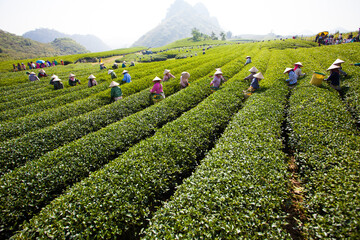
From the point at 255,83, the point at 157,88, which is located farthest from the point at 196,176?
the point at 255,83

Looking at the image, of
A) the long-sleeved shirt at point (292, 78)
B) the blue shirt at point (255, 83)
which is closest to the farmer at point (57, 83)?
the blue shirt at point (255, 83)

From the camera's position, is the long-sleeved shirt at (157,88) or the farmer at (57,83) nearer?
the long-sleeved shirt at (157,88)

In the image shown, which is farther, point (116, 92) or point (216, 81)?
point (116, 92)

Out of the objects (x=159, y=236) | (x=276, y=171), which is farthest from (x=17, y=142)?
(x=276, y=171)

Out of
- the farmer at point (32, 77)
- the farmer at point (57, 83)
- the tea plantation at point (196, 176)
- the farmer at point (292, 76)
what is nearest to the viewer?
the tea plantation at point (196, 176)

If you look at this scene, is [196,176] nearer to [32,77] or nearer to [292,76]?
[292,76]

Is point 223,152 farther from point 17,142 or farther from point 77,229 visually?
point 17,142

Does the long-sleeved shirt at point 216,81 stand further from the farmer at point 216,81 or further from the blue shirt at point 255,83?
the blue shirt at point 255,83

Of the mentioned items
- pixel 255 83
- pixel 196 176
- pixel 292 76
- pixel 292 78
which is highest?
pixel 292 76

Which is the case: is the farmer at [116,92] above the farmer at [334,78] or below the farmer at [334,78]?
below

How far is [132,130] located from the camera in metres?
8.98

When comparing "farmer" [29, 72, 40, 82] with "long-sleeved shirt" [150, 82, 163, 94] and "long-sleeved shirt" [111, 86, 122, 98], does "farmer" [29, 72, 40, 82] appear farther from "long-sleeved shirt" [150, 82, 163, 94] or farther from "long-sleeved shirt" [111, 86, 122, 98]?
"long-sleeved shirt" [150, 82, 163, 94]

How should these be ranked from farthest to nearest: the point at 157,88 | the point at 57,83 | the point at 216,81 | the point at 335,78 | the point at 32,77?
the point at 32,77 → the point at 57,83 → the point at 216,81 → the point at 157,88 → the point at 335,78

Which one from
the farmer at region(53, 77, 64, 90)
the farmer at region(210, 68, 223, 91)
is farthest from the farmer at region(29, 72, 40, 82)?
the farmer at region(210, 68, 223, 91)
